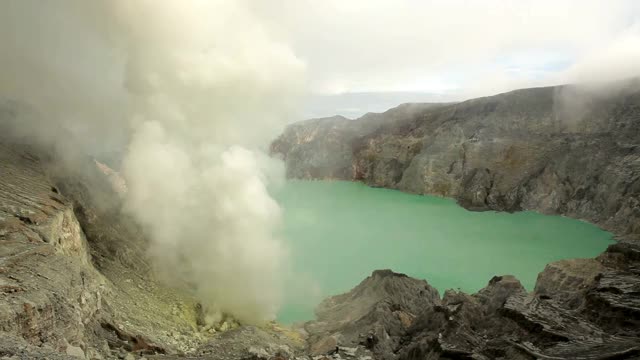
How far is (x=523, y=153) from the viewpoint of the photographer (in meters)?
51.5

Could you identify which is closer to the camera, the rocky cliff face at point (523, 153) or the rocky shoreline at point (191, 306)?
the rocky shoreline at point (191, 306)

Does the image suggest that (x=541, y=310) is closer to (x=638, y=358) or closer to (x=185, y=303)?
(x=638, y=358)

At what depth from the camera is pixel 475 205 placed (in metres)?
50.0

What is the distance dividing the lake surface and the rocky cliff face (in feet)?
9.18

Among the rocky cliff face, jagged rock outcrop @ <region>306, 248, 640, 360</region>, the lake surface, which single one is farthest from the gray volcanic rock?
the rocky cliff face

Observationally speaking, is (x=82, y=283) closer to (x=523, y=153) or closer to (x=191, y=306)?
(x=191, y=306)

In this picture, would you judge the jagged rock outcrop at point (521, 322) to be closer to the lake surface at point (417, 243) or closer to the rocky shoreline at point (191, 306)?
the rocky shoreline at point (191, 306)

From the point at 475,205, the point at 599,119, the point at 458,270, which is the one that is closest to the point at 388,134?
the point at 475,205

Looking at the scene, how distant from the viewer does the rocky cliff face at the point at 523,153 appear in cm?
4262

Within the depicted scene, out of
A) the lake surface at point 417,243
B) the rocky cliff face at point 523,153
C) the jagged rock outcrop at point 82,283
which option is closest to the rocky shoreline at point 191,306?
the jagged rock outcrop at point 82,283

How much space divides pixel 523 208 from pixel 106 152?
4165 cm

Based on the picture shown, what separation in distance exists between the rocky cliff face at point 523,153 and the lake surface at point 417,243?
110 inches

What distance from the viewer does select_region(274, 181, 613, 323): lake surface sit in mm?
25422

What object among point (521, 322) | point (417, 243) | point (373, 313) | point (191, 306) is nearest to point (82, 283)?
point (191, 306)
